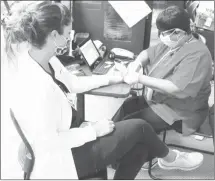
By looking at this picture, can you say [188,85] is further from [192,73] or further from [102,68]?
[102,68]

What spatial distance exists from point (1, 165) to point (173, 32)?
1.29 metres

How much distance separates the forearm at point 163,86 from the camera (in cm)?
161

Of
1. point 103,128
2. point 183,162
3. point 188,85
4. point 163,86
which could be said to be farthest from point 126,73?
point 183,162

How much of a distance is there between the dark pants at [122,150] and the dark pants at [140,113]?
22 centimetres

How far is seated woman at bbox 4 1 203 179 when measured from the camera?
1145mm

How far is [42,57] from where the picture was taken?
4.25 feet

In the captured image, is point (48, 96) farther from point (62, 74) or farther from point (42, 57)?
point (62, 74)

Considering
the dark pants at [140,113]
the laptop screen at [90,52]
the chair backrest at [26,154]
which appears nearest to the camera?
the chair backrest at [26,154]

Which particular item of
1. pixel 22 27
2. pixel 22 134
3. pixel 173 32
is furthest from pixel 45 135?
pixel 173 32

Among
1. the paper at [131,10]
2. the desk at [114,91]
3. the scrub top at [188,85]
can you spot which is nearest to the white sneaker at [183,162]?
the scrub top at [188,85]

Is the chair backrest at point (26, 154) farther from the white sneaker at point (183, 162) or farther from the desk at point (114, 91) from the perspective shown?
the white sneaker at point (183, 162)

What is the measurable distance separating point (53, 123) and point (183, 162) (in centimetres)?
97

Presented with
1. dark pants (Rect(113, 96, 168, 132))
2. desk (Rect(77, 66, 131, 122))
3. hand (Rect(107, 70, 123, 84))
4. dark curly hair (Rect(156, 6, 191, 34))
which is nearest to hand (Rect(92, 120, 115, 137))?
desk (Rect(77, 66, 131, 122))

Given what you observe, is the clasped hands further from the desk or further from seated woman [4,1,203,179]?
seated woman [4,1,203,179]
